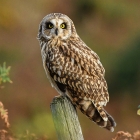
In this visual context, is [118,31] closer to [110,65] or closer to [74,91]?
[110,65]

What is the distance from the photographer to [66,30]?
7.97 meters

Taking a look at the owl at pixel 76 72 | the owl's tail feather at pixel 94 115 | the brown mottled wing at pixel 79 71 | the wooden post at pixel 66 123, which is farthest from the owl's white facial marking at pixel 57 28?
the wooden post at pixel 66 123

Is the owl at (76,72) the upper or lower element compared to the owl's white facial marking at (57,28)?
lower

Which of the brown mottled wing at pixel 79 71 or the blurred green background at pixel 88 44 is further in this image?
the blurred green background at pixel 88 44

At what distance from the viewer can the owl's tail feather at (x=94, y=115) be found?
707 centimetres

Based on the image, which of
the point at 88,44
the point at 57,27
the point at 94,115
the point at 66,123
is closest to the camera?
the point at 66,123

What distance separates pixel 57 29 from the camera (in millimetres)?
7930

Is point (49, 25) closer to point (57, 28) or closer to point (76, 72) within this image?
point (57, 28)

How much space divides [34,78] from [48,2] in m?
6.88

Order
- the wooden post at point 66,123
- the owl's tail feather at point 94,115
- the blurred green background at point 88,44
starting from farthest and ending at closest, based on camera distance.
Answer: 1. the blurred green background at point 88,44
2. the owl's tail feather at point 94,115
3. the wooden post at point 66,123

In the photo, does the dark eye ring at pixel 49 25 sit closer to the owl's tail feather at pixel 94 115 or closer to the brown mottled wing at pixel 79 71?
the brown mottled wing at pixel 79 71

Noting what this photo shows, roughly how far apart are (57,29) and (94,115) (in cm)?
111

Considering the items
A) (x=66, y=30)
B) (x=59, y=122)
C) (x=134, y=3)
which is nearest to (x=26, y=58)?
(x=134, y=3)

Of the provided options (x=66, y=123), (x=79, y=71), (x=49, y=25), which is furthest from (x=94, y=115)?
(x=49, y=25)
